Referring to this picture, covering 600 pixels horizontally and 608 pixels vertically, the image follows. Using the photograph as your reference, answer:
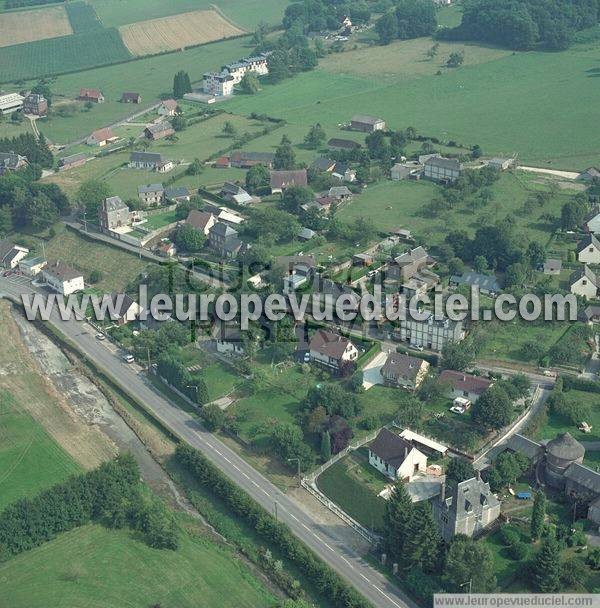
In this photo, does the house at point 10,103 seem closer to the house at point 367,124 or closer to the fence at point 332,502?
the house at point 367,124

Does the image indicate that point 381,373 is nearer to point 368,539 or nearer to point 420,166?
point 368,539

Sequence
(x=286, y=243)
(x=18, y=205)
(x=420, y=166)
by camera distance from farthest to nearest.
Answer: (x=420, y=166), (x=18, y=205), (x=286, y=243)

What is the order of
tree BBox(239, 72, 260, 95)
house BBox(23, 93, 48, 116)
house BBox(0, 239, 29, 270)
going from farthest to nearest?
1. tree BBox(239, 72, 260, 95)
2. house BBox(23, 93, 48, 116)
3. house BBox(0, 239, 29, 270)

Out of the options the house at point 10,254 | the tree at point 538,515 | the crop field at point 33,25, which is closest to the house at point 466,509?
the tree at point 538,515

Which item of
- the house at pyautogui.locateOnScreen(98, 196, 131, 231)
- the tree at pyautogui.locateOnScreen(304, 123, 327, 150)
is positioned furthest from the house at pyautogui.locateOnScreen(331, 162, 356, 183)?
the house at pyautogui.locateOnScreen(98, 196, 131, 231)

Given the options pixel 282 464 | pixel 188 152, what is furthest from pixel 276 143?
pixel 282 464

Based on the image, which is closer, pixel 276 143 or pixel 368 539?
pixel 368 539

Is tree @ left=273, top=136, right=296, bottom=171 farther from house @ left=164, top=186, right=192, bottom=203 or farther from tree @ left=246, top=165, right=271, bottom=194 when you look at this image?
house @ left=164, top=186, right=192, bottom=203
